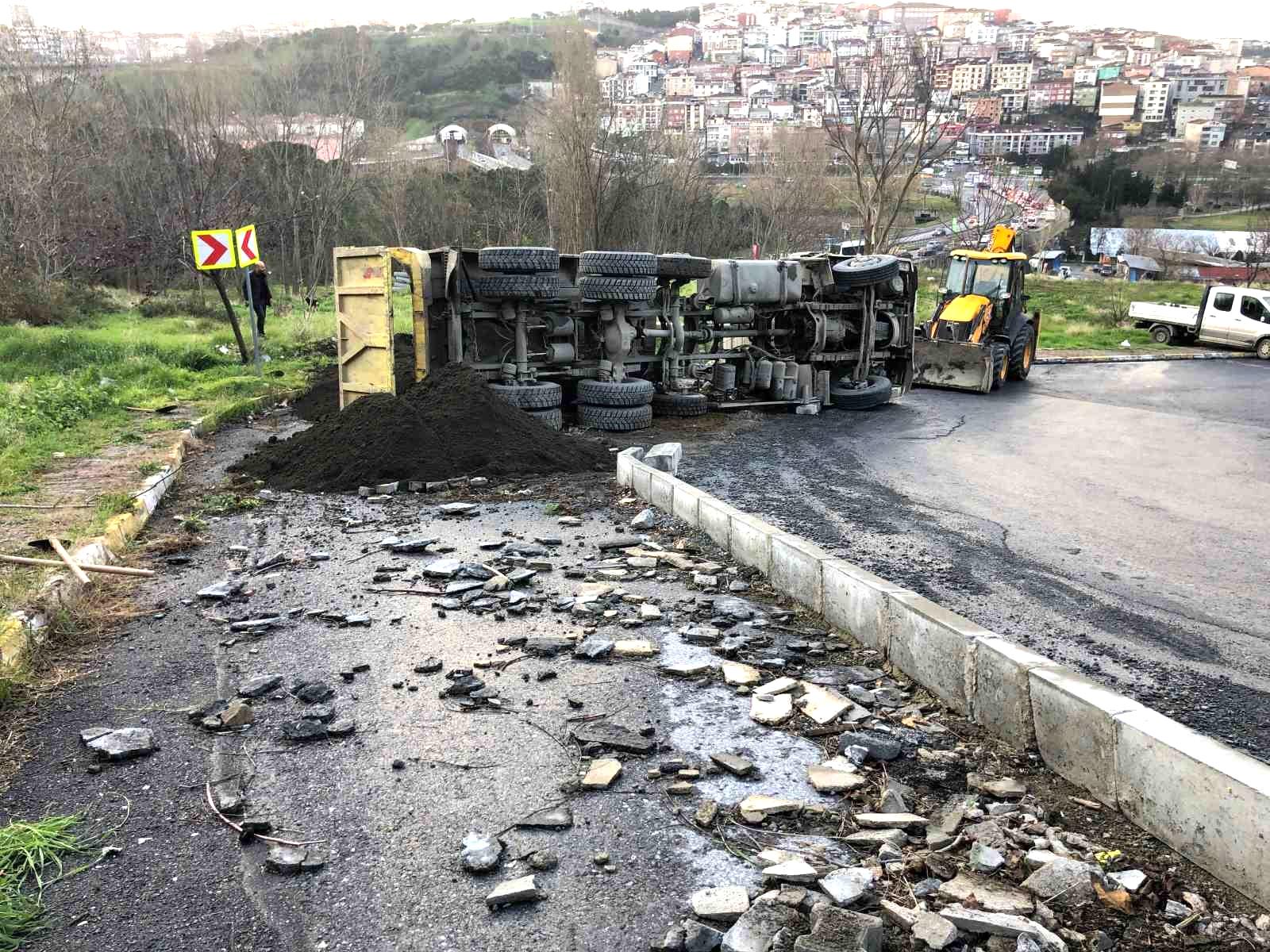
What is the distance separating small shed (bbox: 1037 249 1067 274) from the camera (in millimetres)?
69125

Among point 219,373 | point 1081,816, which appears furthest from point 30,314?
point 1081,816

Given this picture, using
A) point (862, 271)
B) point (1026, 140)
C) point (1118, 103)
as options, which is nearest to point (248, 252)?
point (862, 271)

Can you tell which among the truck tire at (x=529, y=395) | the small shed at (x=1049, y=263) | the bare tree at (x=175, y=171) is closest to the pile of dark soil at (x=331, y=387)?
the truck tire at (x=529, y=395)

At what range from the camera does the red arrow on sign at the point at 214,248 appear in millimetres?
15203

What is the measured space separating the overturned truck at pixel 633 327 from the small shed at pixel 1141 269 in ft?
183

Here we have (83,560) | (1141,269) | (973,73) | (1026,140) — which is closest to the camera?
(83,560)

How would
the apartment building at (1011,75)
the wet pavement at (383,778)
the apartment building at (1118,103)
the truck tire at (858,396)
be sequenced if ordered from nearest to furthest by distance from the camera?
1. the wet pavement at (383,778)
2. the truck tire at (858,396)
3. the apartment building at (1118,103)
4. the apartment building at (1011,75)

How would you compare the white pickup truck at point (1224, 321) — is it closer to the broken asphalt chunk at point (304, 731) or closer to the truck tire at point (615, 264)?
the truck tire at point (615, 264)

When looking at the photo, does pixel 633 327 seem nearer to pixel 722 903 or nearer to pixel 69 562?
pixel 69 562

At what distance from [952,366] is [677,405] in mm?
8972

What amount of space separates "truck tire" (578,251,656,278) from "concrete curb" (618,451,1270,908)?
7.12 meters

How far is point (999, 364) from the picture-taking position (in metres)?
20.3

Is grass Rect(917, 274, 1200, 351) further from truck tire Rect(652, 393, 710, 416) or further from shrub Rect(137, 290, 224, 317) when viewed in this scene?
shrub Rect(137, 290, 224, 317)

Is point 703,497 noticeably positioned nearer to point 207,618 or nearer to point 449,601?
point 449,601
